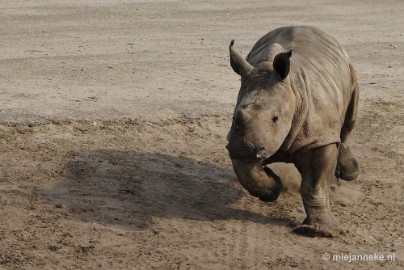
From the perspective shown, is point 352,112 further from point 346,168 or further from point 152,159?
point 152,159

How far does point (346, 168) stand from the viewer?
9539 millimetres

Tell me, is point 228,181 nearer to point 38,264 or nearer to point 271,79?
point 271,79

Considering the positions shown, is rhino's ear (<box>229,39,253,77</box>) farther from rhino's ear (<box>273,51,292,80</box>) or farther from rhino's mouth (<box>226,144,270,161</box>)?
rhino's mouth (<box>226,144,270,161</box>)

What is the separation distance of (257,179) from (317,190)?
0.52 m

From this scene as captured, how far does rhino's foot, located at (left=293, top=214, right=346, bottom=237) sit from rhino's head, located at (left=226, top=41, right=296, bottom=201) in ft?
1.45

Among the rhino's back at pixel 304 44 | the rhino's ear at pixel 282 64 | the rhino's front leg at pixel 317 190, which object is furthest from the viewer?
the rhino's back at pixel 304 44

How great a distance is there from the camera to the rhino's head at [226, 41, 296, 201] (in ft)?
24.4

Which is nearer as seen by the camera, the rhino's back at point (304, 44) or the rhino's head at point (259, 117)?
the rhino's head at point (259, 117)

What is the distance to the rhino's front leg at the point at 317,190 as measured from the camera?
812cm

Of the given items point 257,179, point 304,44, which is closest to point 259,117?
point 257,179

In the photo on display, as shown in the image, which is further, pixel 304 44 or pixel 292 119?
pixel 304 44

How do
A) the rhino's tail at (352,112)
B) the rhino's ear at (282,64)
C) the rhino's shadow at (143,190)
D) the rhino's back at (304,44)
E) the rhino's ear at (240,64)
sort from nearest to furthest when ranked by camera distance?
the rhino's ear at (282,64) → the rhino's ear at (240,64) → the rhino's shadow at (143,190) → the rhino's back at (304,44) → the rhino's tail at (352,112)

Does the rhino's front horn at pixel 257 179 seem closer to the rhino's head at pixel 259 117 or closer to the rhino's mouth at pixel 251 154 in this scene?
the rhino's head at pixel 259 117

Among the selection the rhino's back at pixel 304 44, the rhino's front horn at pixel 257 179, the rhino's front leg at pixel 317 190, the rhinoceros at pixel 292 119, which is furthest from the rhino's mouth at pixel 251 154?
the rhino's back at pixel 304 44
